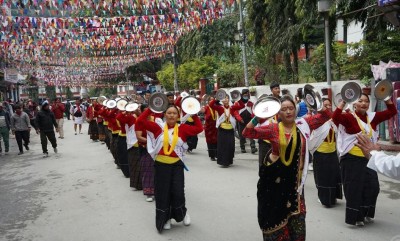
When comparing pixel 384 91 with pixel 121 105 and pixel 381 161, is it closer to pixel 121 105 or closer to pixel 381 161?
pixel 381 161

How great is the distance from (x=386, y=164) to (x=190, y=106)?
2.99m

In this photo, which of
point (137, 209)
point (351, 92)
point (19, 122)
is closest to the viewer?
point (351, 92)

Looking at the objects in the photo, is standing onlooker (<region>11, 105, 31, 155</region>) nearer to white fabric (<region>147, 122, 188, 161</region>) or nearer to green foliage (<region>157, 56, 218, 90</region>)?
white fabric (<region>147, 122, 188, 161</region>)

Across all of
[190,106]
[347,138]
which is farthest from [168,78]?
[347,138]

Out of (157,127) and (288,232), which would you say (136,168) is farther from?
(288,232)

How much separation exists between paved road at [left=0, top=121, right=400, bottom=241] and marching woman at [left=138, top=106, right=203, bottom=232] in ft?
0.93

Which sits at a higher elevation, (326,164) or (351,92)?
(351,92)

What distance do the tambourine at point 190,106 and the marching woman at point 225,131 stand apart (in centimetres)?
376

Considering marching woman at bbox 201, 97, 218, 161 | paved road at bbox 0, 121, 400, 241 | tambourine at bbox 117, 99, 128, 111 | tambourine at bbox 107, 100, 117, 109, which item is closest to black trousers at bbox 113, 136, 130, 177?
paved road at bbox 0, 121, 400, 241

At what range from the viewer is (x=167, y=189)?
4.87m

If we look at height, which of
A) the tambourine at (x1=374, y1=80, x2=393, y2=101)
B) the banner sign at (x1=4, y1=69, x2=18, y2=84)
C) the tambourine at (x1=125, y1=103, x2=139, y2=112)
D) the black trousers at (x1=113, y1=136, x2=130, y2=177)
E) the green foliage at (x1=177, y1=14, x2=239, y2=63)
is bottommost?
the black trousers at (x1=113, y1=136, x2=130, y2=177)

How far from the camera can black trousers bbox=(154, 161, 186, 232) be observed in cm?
486

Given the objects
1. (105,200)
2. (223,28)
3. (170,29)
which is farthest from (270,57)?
(105,200)

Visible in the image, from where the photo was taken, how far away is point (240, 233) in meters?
4.75
